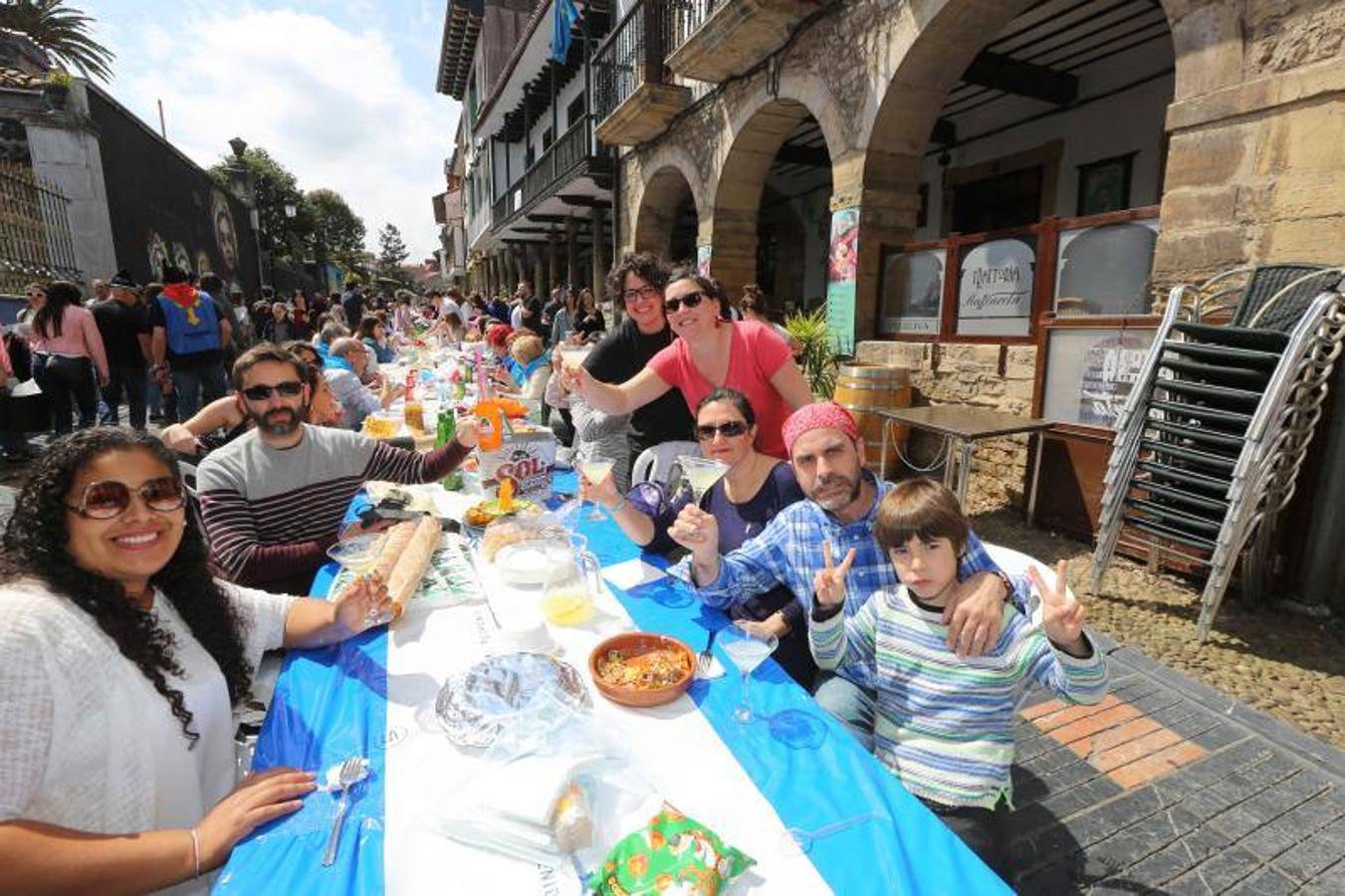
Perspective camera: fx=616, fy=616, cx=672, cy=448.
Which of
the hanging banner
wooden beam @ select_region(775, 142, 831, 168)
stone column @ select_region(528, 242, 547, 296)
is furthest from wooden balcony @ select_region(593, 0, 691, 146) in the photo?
stone column @ select_region(528, 242, 547, 296)

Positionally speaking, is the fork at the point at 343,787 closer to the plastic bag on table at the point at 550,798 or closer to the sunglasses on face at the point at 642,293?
the plastic bag on table at the point at 550,798

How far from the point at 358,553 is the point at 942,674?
70.4 inches

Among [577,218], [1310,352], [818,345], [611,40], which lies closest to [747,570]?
[1310,352]

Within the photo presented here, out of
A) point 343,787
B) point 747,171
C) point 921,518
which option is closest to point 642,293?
point 921,518

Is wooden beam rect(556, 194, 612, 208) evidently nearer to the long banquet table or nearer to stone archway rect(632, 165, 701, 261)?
stone archway rect(632, 165, 701, 261)

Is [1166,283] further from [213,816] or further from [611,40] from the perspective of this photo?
[611,40]

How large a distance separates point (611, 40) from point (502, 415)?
11.6 m

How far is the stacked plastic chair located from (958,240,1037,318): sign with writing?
1657mm

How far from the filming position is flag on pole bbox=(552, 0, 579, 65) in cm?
1321

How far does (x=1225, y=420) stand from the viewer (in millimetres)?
3605

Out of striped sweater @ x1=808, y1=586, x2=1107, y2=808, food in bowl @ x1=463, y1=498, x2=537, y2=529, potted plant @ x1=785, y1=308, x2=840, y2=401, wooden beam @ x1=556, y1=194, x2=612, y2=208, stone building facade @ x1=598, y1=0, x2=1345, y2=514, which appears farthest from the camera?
wooden beam @ x1=556, y1=194, x2=612, y2=208

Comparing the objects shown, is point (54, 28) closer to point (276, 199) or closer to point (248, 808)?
point (276, 199)

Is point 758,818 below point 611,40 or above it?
below

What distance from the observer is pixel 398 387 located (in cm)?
594
